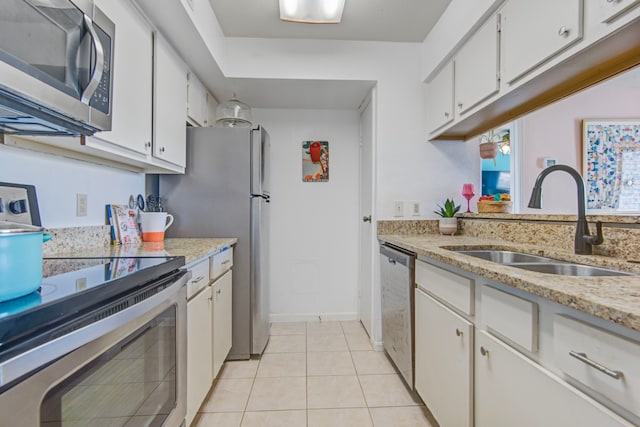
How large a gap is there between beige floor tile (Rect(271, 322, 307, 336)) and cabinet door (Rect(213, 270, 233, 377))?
0.73 meters

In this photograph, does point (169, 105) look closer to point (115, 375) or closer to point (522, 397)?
point (115, 375)

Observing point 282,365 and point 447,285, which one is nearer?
point 447,285

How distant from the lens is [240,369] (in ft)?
6.98

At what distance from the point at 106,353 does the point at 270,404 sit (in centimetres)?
125

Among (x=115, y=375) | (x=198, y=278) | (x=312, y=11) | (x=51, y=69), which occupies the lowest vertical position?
(x=115, y=375)

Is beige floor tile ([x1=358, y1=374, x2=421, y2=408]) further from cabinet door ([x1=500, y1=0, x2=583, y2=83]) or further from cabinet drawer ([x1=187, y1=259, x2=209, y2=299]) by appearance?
cabinet door ([x1=500, y1=0, x2=583, y2=83])

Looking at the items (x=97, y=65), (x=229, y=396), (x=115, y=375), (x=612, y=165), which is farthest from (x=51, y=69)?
(x=612, y=165)

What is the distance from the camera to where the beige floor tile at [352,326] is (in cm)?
281

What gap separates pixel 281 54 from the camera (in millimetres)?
2381

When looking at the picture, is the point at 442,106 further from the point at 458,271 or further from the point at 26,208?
the point at 26,208

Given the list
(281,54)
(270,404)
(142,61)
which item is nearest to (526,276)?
(270,404)

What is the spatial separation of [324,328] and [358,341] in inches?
16.0

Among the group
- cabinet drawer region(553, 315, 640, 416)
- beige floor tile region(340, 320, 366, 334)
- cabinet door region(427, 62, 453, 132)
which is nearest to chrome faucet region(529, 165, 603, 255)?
cabinet drawer region(553, 315, 640, 416)

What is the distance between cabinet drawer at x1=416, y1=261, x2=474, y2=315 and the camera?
118cm
